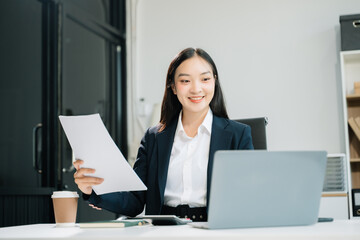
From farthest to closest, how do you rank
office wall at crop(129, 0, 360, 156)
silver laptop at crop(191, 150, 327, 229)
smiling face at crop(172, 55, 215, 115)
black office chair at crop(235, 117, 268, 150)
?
office wall at crop(129, 0, 360, 156), black office chair at crop(235, 117, 268, 150), smiling face at crop(172, 55, 215, 115), silver laptop at crop(191, 150, 327, 229)

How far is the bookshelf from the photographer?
3.99m

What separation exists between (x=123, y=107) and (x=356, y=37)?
85.0 inches

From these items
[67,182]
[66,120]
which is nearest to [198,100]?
[66,120]

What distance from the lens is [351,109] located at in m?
4.23

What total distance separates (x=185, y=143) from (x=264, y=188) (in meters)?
0.86

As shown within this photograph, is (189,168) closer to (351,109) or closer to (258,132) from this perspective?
(258,132)

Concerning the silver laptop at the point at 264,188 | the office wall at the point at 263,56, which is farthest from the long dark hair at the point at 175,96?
the office wall at the point at 263,56

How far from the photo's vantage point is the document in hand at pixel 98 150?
52.3 inches

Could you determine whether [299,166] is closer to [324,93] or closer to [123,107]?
[324,93]

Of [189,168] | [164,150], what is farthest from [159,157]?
[189,168]

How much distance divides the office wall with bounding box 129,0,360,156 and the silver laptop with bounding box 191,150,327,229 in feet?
10.6

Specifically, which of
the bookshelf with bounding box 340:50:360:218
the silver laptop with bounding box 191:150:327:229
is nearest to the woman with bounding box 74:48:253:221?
the silver laptop with bounding box 191:150:327:229

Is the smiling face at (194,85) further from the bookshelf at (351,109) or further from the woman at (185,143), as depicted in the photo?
the bookshelf at (351,109)

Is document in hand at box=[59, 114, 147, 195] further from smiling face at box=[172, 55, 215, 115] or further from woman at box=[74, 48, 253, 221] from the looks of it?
smiling face at box=[172, 55, 215, 115]
